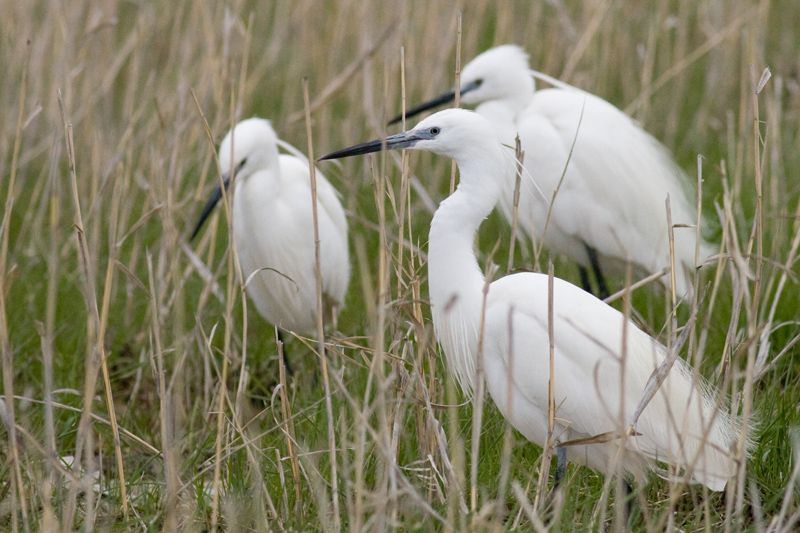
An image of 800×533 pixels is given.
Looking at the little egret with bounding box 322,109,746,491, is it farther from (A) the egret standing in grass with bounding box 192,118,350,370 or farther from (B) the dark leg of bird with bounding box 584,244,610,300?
(B) the dark leg of bird with bounding box 584,244,610,300

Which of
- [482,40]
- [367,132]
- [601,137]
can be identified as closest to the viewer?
[601,137]

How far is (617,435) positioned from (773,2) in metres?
5.22

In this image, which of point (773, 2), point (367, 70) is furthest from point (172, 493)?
point (773, 2)

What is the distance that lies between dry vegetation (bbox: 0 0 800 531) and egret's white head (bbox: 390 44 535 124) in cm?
34

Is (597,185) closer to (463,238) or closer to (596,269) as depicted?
(596,269)

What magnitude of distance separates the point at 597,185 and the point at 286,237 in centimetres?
108

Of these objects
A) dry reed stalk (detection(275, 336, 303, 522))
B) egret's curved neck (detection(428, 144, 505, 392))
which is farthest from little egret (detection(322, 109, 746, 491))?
dry reed stalk (detection(275, 336, 303, 522))

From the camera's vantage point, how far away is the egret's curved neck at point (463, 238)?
237 cm

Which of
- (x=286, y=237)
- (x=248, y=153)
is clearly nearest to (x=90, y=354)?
(x=248, y=153)

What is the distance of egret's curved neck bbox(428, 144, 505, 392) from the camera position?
7.78 ft

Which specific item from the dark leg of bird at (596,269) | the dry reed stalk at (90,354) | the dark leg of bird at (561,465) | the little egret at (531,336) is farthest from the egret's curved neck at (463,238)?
the dark leg of bird at (596,269)

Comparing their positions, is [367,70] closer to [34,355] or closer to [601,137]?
[601,137]

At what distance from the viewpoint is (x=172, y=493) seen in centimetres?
194

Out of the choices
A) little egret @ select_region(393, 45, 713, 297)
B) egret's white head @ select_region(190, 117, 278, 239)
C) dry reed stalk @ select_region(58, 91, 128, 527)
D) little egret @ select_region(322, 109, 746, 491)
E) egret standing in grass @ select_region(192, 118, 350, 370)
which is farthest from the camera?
little egret @ select_region(393, 45, 713, 297)
